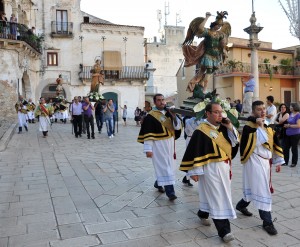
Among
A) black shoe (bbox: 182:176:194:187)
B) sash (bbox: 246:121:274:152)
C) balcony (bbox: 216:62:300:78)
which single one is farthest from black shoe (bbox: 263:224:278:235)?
balcony (bbox: 216:62:300:78)

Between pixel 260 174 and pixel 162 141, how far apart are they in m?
1.90

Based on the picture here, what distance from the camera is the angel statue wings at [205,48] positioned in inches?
252

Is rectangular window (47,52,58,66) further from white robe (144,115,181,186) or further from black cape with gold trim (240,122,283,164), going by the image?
black cape with gold trim (240,122,283,164)

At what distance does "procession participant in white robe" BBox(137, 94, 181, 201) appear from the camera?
19.3ft

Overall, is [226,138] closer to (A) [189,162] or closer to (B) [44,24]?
(A) [189,162]

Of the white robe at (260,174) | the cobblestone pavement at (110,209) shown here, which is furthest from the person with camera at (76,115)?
the white robe at (260,174)

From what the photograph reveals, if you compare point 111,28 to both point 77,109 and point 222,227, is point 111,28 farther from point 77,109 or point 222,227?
point 222,227

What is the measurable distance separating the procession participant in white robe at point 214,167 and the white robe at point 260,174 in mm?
473

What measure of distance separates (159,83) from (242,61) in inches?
804

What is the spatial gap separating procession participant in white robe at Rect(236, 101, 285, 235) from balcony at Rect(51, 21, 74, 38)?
28816 millimetres

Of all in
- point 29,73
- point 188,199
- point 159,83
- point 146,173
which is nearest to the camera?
point 188,199

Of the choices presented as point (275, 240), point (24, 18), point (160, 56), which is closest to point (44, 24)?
point (24, 18)

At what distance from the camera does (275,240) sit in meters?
4.23

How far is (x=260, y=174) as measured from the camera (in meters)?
4.60
